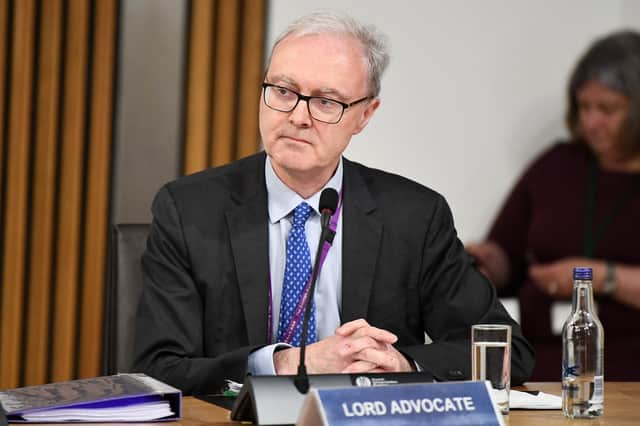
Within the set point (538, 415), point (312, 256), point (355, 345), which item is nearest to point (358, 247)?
point (312, 256)

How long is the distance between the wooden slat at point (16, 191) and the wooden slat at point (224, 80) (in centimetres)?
65

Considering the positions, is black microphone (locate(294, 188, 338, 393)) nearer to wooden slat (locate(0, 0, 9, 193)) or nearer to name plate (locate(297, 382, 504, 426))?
name plate (locate(297, 382, 504, 426))

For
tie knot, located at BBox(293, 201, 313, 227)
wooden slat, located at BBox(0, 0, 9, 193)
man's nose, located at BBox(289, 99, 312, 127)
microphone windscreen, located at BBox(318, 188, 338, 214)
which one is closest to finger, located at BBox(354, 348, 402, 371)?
microphone windscreen, located at BBox(318, 188, 338, 214)

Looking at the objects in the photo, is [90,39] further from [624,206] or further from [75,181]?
[624,206]

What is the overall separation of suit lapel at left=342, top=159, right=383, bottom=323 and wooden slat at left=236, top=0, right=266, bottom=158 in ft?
4.55

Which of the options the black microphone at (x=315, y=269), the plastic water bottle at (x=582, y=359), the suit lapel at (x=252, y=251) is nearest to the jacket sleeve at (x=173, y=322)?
the suit lapel at (x=252, y=251)

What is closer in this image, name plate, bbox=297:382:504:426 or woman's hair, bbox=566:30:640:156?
name plate, bbox=297:382:504:426

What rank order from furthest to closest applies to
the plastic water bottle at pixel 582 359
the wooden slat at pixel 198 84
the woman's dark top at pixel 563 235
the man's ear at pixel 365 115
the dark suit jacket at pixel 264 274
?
the woman's dark top at pixel 563 235
the wooden slat at pixel 198 84
the man's ear at pixel 365 115
the dark suit jacket at pixel 264 274
the plastic water bottle at pixel 582 359

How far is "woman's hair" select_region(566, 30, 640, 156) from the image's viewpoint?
4203 millimetres

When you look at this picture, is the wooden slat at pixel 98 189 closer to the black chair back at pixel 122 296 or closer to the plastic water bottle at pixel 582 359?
the black chair back at pixel 122 296

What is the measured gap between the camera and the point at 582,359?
1895 millimetres

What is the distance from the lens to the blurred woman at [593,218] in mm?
4102

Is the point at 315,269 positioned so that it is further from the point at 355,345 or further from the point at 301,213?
the point at 301,213

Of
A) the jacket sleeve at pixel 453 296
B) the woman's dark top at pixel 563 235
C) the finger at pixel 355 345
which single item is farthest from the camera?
the woman's dark top at pixel 563 235
